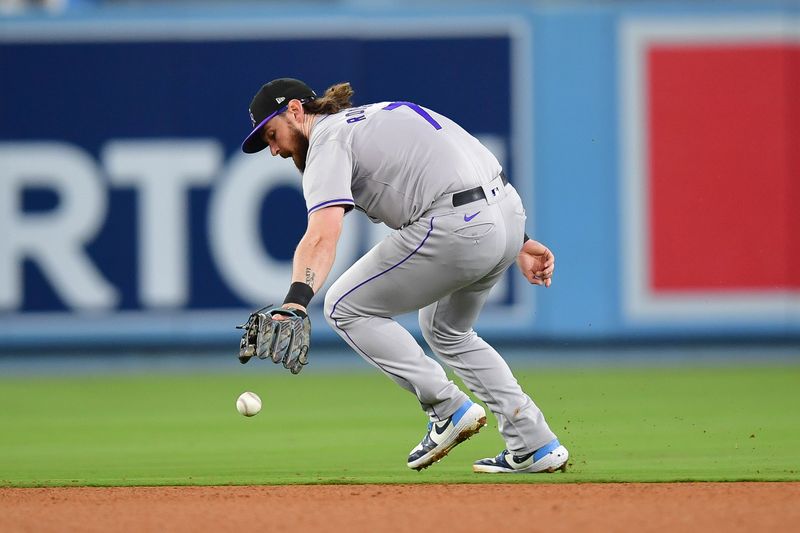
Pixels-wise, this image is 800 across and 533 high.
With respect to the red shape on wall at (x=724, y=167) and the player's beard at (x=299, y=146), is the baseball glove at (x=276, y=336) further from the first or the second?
the red shape on wall at (x=724, y=167)

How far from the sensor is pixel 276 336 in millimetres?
5316

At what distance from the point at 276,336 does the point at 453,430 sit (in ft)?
3.94

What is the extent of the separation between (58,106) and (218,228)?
5.77 feet

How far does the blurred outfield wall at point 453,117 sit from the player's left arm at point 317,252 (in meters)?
6.50

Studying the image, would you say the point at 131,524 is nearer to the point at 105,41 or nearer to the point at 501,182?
the point at 501,182

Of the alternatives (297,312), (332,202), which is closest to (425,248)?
(332,202)

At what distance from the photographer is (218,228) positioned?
12203mm

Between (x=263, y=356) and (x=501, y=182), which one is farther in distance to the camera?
(x=501, y=182)

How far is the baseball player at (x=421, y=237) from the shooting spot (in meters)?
5.94

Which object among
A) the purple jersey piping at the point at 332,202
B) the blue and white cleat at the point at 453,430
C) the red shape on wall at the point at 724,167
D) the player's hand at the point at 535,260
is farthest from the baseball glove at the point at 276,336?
the red shape on wall at the point at 724,167

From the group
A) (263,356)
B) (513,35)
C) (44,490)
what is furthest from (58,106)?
(263,356)

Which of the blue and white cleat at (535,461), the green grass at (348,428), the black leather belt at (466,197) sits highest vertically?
the black leather belt at (466,197)

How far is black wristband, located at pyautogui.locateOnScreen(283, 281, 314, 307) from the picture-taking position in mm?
5410

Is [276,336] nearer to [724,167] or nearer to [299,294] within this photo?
[299,294]
